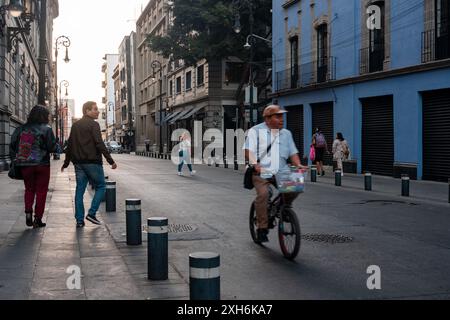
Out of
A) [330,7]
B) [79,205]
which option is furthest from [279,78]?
[79,205]

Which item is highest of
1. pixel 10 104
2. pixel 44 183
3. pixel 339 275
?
pixel 10 104

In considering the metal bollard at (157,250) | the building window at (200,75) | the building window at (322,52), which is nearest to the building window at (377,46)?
the building window at (322,52)

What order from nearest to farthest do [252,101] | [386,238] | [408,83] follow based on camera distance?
[386,238], [408,83], [252,101]

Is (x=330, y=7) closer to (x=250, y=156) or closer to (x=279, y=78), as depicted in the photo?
(x=279, y=78)

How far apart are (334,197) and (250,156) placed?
24.3ft

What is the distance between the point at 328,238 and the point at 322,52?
19968 millimetres

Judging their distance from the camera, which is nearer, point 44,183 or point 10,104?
point 44,183

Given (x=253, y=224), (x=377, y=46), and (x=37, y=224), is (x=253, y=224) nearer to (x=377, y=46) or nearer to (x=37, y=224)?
(x=37, y=224)

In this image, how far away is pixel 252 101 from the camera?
29.7 meters

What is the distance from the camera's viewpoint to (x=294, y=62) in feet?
97.2

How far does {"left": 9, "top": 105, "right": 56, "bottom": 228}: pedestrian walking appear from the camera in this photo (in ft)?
27.7

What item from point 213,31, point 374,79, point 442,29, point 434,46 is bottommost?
point 374,79

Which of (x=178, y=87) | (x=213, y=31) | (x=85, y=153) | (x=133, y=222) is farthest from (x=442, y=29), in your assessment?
(x=178, y=87)

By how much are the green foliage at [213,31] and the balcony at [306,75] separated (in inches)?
230
